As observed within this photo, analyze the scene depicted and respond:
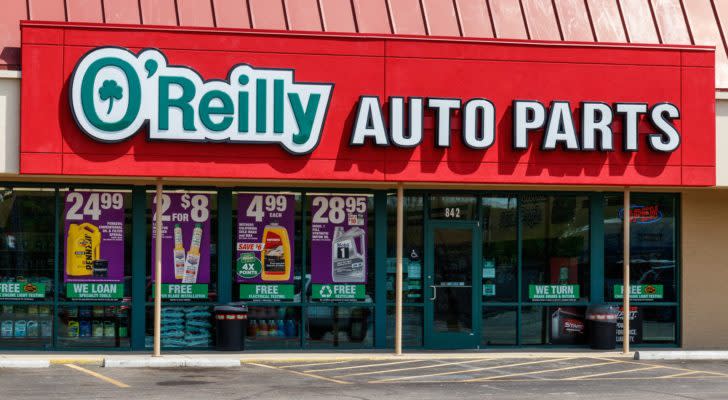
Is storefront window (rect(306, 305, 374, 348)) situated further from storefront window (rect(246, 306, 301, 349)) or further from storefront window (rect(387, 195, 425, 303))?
storefront window (rect(387, 195, 425, 303))

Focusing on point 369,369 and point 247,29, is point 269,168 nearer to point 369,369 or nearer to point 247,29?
point 247,29

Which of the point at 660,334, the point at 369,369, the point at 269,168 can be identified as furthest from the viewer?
the point at 660,334

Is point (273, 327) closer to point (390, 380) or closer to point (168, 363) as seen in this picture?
point (168, 363)

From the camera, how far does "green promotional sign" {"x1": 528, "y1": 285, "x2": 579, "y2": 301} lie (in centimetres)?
2308

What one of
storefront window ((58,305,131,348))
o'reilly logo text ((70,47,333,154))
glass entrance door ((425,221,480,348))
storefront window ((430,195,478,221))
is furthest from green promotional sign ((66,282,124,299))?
storefront window ((430,195,478,221))

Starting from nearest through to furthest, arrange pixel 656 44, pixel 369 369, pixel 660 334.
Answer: pixel 369 369 < pixel 656 44 < pixel 660 334

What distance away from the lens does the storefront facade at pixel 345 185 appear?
20.1m

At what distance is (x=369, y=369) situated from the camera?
757 inches

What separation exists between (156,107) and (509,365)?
25.6 feet

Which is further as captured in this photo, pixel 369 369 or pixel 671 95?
pixel 671 95

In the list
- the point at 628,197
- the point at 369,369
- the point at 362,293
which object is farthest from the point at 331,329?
the point at 628,197

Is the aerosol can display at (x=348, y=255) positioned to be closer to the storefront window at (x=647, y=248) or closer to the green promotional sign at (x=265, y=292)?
the green promotional sign at (x=265, y=292)

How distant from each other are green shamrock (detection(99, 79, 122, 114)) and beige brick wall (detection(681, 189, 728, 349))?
11.8 meters

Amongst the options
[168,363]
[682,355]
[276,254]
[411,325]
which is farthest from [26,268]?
[682,355]
